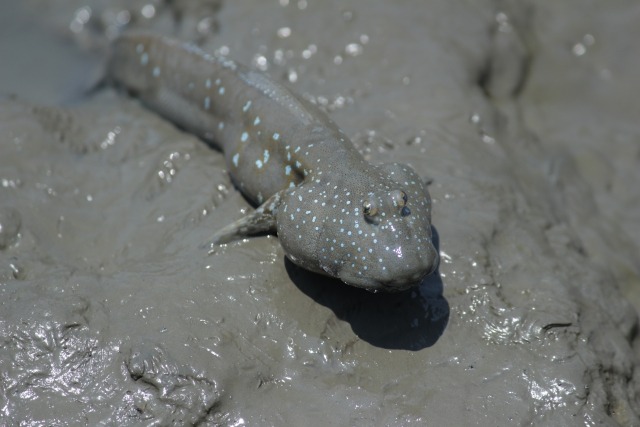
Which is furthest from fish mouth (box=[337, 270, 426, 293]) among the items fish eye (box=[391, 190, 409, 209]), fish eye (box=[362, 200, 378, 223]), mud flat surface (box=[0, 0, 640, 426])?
mud flat surface (box=[0, 0, 640, 426])

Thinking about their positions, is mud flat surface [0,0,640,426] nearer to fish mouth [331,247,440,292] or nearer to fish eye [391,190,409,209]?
fish mouth [331,247,440,292]

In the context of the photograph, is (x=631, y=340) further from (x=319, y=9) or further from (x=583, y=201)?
(x=319, y=9)

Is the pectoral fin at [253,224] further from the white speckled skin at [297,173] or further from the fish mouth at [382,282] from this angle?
the fish mouth at [382,282]

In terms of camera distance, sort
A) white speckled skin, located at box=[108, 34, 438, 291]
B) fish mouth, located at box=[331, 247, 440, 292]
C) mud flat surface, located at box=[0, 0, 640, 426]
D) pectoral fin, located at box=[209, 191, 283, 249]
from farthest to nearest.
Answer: pectoral fin, located at box=[209, 191, 283, 249] → mud flat surface, located at box=[0, 0, 640, 426] → white speckled skin, located at box=[108, 34, 438, 291] → fish mouth, located at box=[331, 247, 440, 292]

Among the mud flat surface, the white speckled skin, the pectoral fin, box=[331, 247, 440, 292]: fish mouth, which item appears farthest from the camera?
the pectoral fin

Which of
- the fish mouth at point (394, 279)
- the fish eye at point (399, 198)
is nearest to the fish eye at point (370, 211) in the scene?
the fish eye at point (399, 198)

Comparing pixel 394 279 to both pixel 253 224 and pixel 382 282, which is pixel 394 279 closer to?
pixel 382 282
